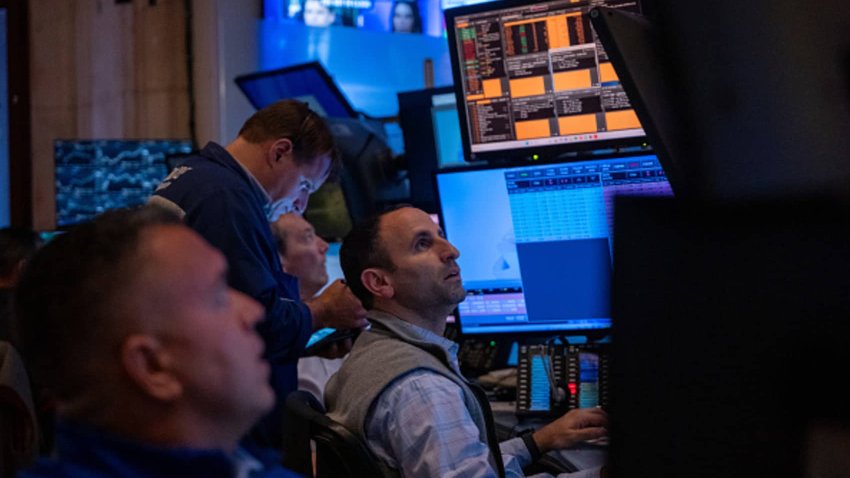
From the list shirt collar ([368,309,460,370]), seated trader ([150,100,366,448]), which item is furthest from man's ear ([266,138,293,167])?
shirt collar ([368,309,460,370])

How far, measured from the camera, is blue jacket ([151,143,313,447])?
2432 mm

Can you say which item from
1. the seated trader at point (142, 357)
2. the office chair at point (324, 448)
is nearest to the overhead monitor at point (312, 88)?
the office chair at point (324, 448)

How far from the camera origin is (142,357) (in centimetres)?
90

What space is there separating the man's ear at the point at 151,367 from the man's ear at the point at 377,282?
139cm

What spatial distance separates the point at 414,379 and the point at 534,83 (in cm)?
100

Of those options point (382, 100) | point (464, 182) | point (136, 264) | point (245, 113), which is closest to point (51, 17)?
point (245, 113)

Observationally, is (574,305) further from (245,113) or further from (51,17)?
(51,17)

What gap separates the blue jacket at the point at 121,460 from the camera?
2.87 ft

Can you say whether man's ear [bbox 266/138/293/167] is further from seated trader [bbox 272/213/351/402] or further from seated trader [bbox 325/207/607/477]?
seated trader [bbox 272/213/351/402]

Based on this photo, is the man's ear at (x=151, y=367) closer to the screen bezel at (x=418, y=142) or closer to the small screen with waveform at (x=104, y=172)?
the screen bezel at (x=418, y=142)

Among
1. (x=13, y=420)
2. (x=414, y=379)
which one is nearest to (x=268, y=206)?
(x=13, y=420)

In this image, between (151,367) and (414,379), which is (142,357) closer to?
(151,367)

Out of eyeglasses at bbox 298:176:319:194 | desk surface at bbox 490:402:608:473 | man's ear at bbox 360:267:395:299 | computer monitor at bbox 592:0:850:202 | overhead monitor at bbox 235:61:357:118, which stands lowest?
desk surface at bbox 490:402:608:473

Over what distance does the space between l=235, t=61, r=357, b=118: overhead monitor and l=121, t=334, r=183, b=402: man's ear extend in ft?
9.15
